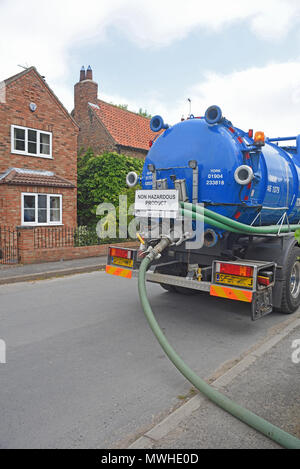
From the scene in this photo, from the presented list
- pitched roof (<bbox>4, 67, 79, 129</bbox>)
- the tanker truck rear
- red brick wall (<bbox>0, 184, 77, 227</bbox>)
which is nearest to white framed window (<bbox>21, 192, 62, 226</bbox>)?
red brick wall (<bbox>0, 184, 77, 227</bbox>)

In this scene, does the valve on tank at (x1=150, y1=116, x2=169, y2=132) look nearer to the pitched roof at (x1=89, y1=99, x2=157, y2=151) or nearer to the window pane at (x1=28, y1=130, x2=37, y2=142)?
the window pane at (x1=28, y1=130, x2=37, y2=142)

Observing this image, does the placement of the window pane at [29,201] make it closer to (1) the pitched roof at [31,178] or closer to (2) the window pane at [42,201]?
(2) the window pane at [42,201]

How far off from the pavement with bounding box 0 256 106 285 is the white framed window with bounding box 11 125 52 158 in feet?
18.6

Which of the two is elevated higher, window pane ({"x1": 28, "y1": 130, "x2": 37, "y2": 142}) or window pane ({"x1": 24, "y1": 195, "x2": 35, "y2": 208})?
window pane ({"x1": 28, "y1": 130, "x2": 37, "y2": 142})

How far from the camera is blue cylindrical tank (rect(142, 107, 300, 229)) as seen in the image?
15.9ft

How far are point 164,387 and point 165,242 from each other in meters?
1.96

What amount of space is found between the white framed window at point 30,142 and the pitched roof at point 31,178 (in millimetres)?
747

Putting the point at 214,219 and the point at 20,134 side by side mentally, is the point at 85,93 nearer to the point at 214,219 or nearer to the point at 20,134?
the point at 20,134

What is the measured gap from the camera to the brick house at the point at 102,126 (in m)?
19.6

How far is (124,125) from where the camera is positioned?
21219 millimetres

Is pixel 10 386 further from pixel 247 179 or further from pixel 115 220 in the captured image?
pixel 115 220

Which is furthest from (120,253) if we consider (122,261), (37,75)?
(37,75)

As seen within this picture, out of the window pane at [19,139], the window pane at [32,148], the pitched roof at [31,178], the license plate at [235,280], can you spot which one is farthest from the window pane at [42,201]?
the license plate at [235,280]
